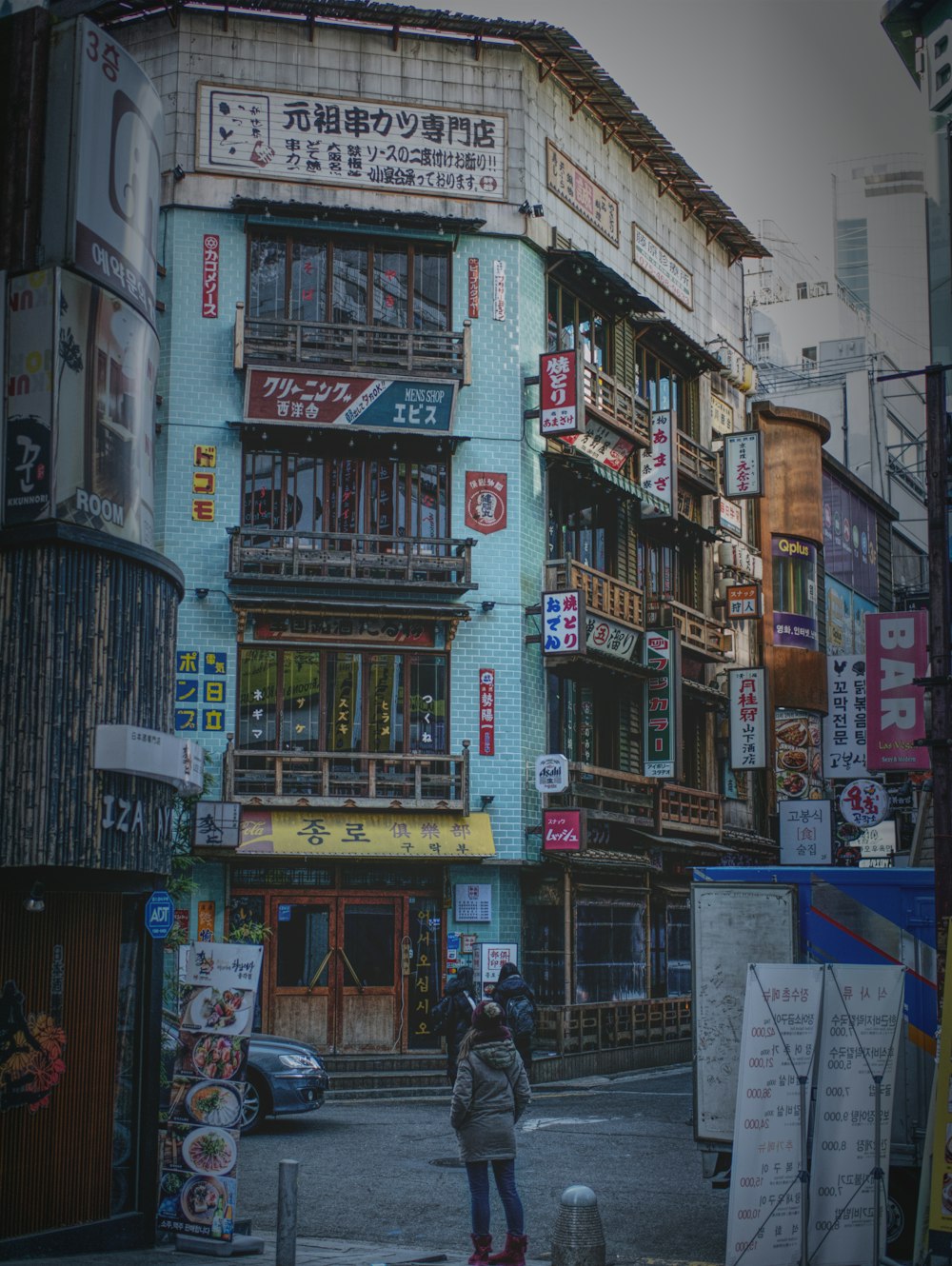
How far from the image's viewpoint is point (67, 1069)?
1139 centimetres

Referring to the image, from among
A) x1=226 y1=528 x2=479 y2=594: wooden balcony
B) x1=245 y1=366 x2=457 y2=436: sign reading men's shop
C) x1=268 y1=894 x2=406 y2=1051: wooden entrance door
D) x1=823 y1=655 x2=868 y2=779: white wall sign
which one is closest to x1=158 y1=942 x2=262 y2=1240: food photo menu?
x1=268 y1=894 x2=406 y2=1051: wooden entrance door

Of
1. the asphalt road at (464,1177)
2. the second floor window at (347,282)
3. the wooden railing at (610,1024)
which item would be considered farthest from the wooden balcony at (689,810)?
the asphalt road at (464,1177)

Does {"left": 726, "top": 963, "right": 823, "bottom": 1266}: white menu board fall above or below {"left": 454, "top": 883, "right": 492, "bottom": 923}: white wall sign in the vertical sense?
below

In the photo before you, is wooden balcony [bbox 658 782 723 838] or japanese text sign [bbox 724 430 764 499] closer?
wooden balcony [bbox 658 782 723 838]

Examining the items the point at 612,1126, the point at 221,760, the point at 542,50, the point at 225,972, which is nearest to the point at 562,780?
the point at 221,760

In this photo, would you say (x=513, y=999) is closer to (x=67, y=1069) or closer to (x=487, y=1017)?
(x=487, y=1017)

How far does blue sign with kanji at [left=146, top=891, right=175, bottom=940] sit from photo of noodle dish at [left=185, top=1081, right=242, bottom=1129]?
125 centimetres

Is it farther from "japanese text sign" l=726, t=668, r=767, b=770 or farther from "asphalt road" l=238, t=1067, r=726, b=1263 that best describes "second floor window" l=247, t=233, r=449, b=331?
"asphalt road" l=238, t=1067, r=726, b=1263

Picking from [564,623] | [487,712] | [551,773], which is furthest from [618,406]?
[551,773]

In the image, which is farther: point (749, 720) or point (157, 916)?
point (749, 720)

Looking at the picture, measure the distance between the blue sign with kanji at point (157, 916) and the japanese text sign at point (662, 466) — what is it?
75.8ft

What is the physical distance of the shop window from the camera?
30.7 m

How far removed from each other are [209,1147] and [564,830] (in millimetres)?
17254

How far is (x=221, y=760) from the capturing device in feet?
92.4
